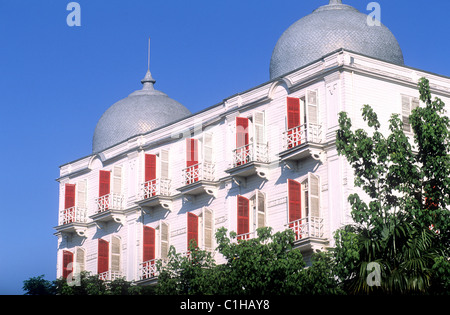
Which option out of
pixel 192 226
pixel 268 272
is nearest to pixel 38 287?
pixel 192 226

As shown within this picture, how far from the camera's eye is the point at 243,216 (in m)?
45.9

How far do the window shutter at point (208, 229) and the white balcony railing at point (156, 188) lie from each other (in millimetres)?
3514

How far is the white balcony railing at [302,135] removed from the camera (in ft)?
142

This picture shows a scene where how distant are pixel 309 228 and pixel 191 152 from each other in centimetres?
1013

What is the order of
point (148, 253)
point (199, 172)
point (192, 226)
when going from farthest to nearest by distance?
point (148, 253) < point (199, 172) < point (192, 226)

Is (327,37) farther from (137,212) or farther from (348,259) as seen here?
(348,259)

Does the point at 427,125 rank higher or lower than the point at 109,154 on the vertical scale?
lower

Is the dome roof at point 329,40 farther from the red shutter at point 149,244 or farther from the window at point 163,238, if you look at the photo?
the red shutter at point 149,244

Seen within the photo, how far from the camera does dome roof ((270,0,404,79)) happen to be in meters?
47.8

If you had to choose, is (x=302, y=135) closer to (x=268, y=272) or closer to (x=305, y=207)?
(x=305, y=207)

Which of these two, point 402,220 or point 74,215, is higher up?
point 74,215

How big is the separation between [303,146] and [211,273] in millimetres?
7147

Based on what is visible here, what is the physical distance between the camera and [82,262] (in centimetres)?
5662
